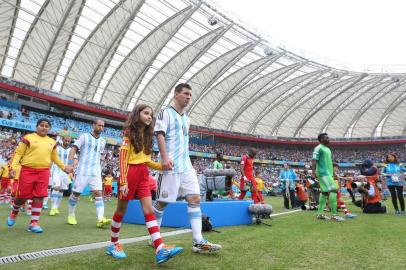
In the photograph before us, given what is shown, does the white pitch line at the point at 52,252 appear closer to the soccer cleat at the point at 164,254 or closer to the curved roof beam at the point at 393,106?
the soccer cleat at the point at 164,254

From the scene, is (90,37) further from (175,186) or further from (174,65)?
(175,186)

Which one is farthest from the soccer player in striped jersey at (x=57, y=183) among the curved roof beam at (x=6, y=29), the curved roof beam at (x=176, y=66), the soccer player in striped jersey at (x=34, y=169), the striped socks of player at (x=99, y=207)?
the curved roof beam at (x=176, y=66)

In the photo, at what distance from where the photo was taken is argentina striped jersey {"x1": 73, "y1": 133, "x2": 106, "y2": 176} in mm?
6223

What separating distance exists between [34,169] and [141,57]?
1061 inches

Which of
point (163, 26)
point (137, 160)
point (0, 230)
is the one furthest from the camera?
point (163, 26)

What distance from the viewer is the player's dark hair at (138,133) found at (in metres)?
3.54

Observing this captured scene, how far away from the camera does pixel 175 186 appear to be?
3646 mm

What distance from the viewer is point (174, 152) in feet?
12.5

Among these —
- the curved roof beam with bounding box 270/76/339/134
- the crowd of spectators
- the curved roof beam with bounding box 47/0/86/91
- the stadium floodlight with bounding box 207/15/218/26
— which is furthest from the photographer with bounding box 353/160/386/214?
the crowd of spectators

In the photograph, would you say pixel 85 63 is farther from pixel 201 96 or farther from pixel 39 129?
pixel 39 129

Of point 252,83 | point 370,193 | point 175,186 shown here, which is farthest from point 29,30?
point 175,186

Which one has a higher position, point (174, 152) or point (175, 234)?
point (174, 152)

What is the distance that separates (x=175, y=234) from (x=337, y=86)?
A: 4142cm

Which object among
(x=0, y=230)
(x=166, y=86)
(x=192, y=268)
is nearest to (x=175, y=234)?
(x=192, y=268)
